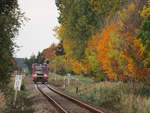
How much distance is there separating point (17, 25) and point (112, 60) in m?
9.65

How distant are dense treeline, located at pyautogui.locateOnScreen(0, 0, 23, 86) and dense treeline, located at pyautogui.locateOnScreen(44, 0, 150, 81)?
7.42 m

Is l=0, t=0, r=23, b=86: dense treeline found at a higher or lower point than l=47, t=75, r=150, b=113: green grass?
higher

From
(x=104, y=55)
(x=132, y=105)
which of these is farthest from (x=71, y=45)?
(x=132, y=105)

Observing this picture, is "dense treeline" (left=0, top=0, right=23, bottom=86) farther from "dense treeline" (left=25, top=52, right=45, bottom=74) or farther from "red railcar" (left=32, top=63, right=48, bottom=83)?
"dense treeline" (left=25, top=52, right=45, bottom=74)

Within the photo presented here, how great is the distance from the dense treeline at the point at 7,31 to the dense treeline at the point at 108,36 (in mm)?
7419

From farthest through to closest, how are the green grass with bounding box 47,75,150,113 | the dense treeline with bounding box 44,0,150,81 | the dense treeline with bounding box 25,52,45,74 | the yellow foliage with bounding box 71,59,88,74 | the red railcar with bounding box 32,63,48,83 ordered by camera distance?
the dense treeline with bounding box 25,52,45,74 → the red railcar with bounding box 32,63,48,83 → the yellow foliage with bounding box 71,59,88,74 → the dense treeline with bounding box 44,0,150,81 → the green grass with bounding box 47,75,150,113

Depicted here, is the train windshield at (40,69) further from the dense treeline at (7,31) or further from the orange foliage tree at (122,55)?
the dense treeline at (7,31)

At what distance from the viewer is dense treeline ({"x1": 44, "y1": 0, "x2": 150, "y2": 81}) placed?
69.2ft

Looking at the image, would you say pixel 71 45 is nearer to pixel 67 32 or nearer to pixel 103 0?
pixel 67 32

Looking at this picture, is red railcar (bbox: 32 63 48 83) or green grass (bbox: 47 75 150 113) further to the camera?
red railcar (bbox: 32 63 48 83)

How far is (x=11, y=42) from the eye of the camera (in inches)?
733

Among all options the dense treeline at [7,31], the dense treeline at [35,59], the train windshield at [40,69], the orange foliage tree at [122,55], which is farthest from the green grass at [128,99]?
the dense treeline at [35,59]

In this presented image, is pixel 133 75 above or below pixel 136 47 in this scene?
below

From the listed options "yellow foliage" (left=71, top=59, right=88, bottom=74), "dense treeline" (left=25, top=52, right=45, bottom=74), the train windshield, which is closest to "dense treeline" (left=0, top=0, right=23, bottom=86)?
"yellow foliage" (left=71, top=59, right=88, bottom=74)
